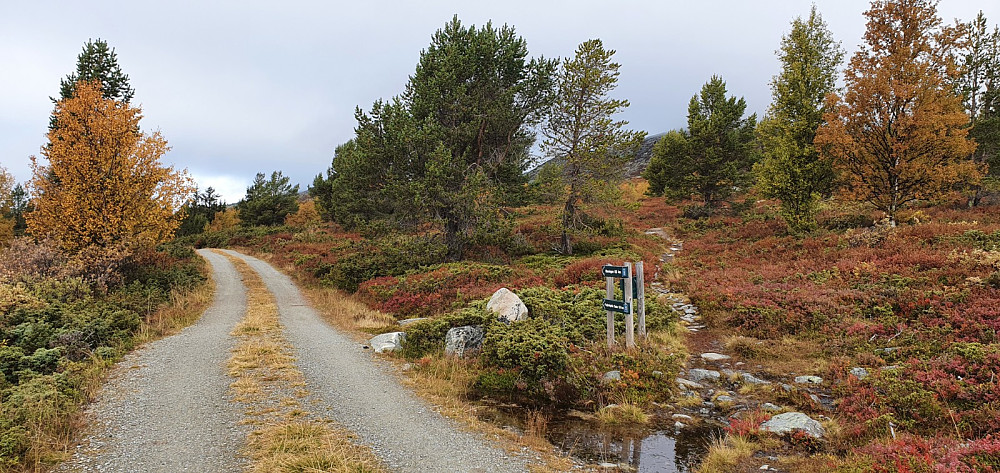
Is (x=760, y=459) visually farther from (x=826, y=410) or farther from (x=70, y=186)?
(x=70, y=186)

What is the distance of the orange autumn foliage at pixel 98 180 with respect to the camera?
50.2 ft

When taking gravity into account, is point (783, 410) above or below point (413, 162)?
below

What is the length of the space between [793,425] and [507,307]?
6.75 meters

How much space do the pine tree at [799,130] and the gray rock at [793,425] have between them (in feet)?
58.5

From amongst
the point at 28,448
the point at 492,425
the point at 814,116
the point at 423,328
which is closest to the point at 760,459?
the point at 492,425

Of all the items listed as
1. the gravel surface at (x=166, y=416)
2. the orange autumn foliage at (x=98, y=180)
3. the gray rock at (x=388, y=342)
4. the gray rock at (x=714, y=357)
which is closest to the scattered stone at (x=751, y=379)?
the gray rock at (x=714, y=357)

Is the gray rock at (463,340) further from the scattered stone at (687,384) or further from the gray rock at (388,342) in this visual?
the scattered stone at (687,384)

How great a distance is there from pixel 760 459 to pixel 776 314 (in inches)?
262

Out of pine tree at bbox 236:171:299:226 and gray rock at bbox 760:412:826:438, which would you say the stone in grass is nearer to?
gray rock at bbox 760:412:826:438

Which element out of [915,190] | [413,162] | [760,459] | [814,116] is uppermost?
[814,116]

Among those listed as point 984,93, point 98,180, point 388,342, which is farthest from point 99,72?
point 984,93

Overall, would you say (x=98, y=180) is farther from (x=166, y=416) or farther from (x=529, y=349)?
(x=529, y=349)

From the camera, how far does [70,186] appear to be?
50.5ft

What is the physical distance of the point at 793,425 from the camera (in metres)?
6.41
